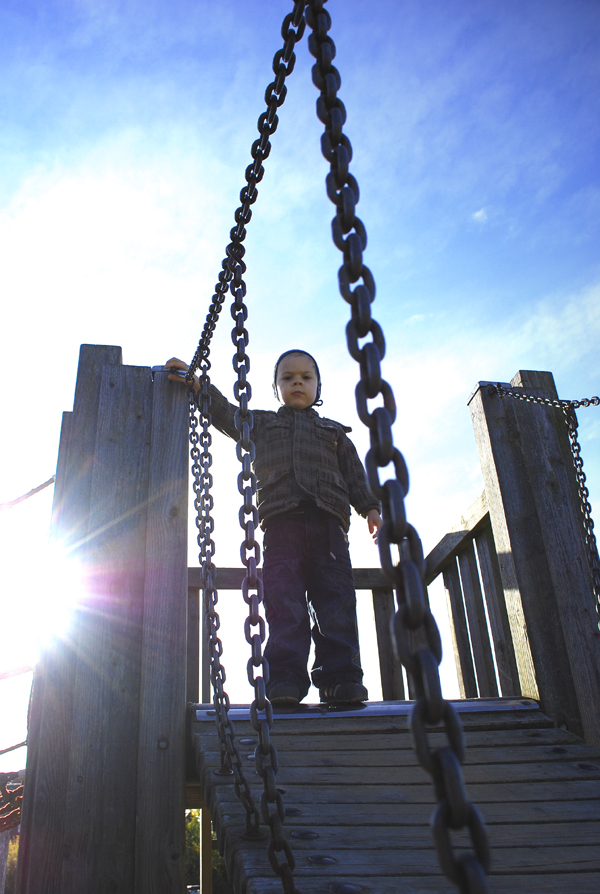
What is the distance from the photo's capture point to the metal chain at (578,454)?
7.88ft

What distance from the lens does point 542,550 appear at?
2496 mm

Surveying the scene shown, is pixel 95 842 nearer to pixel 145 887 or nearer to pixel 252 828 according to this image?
pixel 145 887

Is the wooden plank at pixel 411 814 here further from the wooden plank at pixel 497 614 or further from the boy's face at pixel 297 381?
the boy's face at pixel 297 381

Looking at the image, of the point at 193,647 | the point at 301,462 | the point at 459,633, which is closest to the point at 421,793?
the point at 301,462

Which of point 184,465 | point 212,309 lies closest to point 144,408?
point 184,465

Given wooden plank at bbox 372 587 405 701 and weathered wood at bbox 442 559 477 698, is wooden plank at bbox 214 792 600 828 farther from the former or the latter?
wooden plank at bbox 372 587 405 701

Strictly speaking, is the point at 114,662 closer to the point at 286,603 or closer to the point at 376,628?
the point at 286,603

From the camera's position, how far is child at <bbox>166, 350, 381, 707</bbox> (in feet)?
9.07

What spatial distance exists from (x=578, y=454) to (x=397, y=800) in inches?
67.6

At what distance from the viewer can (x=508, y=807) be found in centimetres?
153

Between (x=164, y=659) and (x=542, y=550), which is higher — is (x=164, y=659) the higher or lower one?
the lower one

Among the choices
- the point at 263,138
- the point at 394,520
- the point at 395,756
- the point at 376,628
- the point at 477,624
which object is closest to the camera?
the point at 394,520

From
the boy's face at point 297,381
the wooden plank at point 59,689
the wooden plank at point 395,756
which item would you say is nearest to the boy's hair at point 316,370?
the boy's face at point 297,381

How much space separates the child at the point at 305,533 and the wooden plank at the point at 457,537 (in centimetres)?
46
